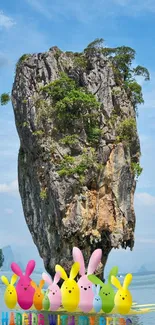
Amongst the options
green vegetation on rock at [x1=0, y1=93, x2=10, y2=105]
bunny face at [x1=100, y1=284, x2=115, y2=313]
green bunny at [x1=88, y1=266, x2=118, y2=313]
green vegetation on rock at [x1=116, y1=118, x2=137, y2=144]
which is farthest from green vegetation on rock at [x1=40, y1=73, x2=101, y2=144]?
bunny face at [x1=100, y1=284, x2=115, y2=313]

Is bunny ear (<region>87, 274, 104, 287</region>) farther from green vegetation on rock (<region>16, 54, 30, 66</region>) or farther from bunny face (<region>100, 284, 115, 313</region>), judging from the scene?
green vegetation on rock (<region>16, 54, 30, 66</region>)

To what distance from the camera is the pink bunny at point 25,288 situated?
54.2 ft

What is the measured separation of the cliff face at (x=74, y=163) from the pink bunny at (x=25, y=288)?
30.4 feet

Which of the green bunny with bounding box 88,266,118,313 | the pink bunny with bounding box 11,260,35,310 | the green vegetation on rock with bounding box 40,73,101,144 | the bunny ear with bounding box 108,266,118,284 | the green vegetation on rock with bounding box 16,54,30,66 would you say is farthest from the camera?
the green vegetation on rock with bounding box 16,54,30,66

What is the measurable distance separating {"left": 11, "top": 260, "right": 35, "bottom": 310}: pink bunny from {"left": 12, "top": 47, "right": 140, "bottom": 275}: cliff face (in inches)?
365

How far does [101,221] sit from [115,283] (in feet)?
39.9

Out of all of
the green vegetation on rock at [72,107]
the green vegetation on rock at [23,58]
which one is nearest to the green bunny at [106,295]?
the green vegetation on rock at [72,107]

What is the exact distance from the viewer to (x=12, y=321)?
16422 millimetres

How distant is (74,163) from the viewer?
2702cm

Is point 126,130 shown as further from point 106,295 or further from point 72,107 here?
point 106,295

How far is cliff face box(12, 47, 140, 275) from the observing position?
26594 mm

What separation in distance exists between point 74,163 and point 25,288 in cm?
1106

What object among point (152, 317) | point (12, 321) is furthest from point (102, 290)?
point (152, 317)

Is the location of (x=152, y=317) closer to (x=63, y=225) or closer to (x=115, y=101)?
(x=63, y=225)
